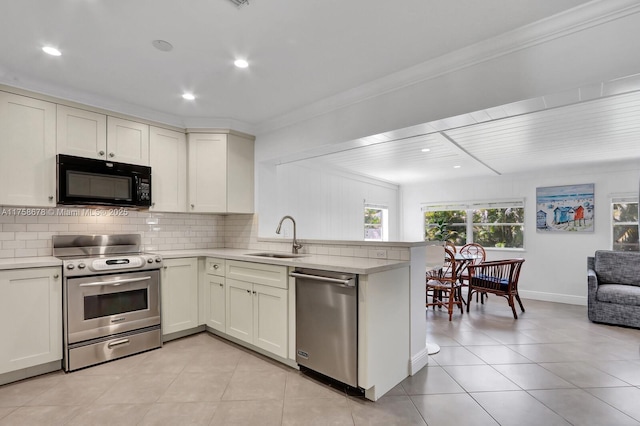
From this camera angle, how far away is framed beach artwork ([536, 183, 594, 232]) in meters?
5.39

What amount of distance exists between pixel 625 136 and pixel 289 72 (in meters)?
3.94

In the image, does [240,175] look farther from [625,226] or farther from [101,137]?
[625,226]

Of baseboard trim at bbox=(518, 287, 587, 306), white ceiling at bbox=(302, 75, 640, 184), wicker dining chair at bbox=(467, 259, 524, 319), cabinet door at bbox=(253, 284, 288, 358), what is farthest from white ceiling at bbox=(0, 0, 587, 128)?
baseboard trim at bbox=(518, 287, 587, 306)

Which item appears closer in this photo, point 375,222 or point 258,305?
point 258,305

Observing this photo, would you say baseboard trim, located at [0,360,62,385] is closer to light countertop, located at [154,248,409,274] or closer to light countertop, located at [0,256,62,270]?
light countertop, located at [0,256,62,270]

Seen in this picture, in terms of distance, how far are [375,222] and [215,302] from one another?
4.52 metres

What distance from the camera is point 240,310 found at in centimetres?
315

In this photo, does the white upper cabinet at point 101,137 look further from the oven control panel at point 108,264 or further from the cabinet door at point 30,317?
the cabinet door at point 30,317

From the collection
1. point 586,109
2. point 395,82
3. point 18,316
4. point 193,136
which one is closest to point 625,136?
point 586,109

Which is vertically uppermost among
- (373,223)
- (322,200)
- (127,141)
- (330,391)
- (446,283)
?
(127,141)

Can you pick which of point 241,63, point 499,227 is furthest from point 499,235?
point 241,63

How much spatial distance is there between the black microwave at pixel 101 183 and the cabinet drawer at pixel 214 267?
910mm

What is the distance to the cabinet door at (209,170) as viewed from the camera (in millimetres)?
3867

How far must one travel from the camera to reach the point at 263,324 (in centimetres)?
291
